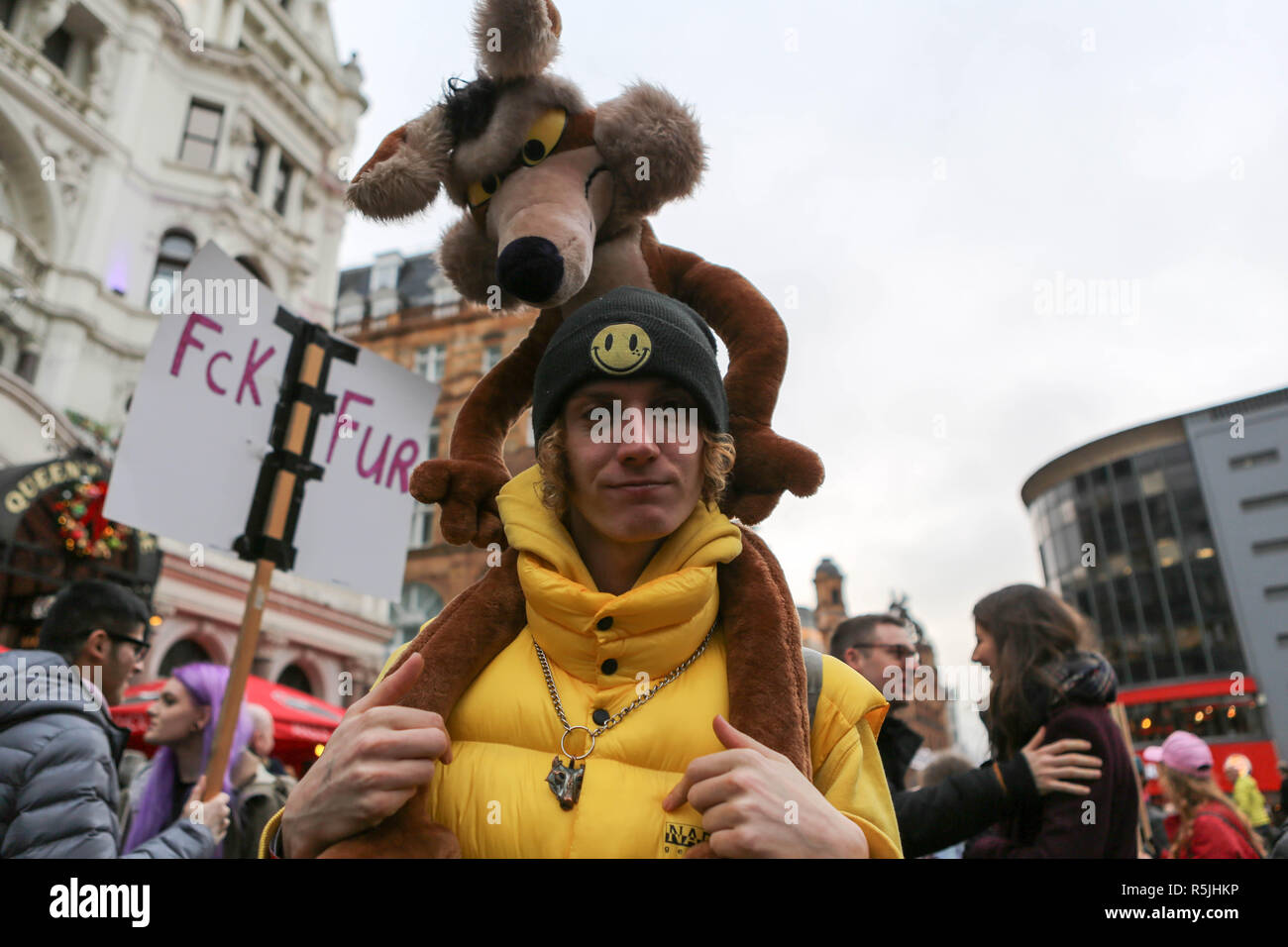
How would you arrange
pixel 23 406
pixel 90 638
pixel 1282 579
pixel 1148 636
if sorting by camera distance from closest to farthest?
1. pixel 90 638
2. pixel 23 406
3. pixel 1282 579
4. pixel 1148 636

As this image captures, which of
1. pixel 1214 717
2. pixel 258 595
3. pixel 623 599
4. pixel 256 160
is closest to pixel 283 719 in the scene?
pixel 258 595

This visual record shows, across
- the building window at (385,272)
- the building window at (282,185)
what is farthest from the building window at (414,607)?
the building window at (385,272)

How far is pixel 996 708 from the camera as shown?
286cm

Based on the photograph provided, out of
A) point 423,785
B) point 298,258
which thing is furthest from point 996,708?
point 298,258

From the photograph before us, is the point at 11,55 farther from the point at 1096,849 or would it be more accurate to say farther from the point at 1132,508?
the point at 1132,508

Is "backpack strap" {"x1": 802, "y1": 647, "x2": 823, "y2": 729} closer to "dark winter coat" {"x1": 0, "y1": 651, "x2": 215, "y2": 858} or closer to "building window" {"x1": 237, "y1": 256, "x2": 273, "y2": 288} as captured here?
"dark winter coat" {"x1": 0, "y1": 651, "x2": 215, "y2": 858}

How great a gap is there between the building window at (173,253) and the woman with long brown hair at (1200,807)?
1818cm

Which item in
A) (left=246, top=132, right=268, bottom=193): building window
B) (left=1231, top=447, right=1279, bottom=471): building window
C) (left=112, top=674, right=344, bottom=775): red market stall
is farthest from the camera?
Result: (left=1231, top=447, right=1279, bottom=471): building window

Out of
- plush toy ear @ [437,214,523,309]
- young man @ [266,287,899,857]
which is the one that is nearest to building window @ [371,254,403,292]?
plush toy ear @ [437,214,523,309]

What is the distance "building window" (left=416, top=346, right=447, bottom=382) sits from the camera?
23.8m

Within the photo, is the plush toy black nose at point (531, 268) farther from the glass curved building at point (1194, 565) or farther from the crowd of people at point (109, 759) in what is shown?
the glass curved building at point (1194, 565)

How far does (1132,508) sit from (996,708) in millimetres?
49642

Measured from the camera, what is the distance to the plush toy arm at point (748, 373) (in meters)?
1.74

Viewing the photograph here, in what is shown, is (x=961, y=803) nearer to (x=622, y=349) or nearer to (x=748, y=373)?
(x=748, y=373)
